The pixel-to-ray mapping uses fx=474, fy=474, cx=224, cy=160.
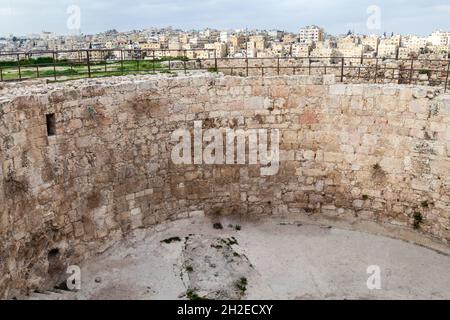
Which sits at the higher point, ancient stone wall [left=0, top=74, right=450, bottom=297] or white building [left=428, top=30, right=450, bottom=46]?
white building [left=428, top=30, right=450, bottom=46]

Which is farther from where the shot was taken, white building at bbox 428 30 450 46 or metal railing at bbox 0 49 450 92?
white building at bbox 428 30 450 46

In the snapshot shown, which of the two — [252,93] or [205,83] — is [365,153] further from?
[205,83]

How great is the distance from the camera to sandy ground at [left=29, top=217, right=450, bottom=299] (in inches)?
385

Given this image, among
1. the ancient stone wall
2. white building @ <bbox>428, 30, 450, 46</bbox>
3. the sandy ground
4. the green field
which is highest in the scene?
white building @ <bbox>428, 30, 450, 46</bbox>

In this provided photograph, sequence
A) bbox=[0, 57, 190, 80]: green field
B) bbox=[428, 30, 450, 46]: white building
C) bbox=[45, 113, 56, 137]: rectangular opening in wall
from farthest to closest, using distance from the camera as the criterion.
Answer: bbox=[428, 30, 450, 46]: white building < bbox=[0, 57, 190, 80]: green field < bbox=[45, 113, 56, 137]: rectangular opening in wall

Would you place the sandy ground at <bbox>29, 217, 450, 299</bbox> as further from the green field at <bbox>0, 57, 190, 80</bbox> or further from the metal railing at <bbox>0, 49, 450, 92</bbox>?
the green field at <bbox>0, 57, 190, 80</bbox>

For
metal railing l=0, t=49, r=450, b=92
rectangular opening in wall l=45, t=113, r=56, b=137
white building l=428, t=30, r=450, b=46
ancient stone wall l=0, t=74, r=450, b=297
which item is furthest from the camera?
white building l=428, t=30, r=450, b=46

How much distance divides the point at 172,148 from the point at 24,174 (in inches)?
157

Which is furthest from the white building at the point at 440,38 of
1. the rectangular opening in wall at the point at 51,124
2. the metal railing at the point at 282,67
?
the rectangular opening in wall at the point at 51,124

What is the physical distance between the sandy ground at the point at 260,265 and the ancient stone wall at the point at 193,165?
22.3 inches

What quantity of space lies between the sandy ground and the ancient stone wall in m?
0.57

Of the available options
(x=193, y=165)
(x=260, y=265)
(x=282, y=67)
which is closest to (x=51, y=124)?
(x=193, y=165)

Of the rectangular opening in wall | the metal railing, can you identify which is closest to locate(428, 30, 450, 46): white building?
the metal railing

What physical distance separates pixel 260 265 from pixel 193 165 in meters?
3.20
